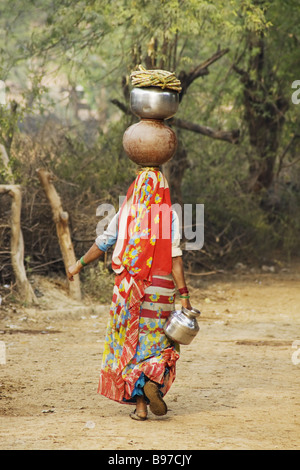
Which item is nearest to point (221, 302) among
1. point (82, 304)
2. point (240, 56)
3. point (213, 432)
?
point (82, 304)

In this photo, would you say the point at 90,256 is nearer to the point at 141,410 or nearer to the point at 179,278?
the point at 179,278

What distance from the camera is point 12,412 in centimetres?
453

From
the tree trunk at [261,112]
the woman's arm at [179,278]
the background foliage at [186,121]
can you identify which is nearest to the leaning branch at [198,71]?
the background foliage at [186,121]

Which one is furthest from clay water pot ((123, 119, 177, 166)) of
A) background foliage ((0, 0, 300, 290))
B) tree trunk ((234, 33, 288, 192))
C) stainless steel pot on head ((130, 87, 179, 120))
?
tree trunk ((234, 33, 288, 192))

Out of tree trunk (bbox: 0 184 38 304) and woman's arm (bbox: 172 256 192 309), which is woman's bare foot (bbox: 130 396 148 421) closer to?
woman's arm (bbox: 172 256 192 309)

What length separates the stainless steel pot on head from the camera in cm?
416

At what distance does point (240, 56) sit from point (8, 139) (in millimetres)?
4923

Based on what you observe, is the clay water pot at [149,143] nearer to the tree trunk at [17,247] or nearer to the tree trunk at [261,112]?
the tree trunk at [17,247]

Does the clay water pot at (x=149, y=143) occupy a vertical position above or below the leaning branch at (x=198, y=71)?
above

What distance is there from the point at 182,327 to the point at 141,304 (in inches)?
11.0

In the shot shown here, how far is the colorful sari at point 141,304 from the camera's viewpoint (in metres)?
4.07

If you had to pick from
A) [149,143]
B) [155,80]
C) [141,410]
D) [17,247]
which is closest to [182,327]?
[141,410]

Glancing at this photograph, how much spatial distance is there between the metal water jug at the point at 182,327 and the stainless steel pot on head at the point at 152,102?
1164mm
